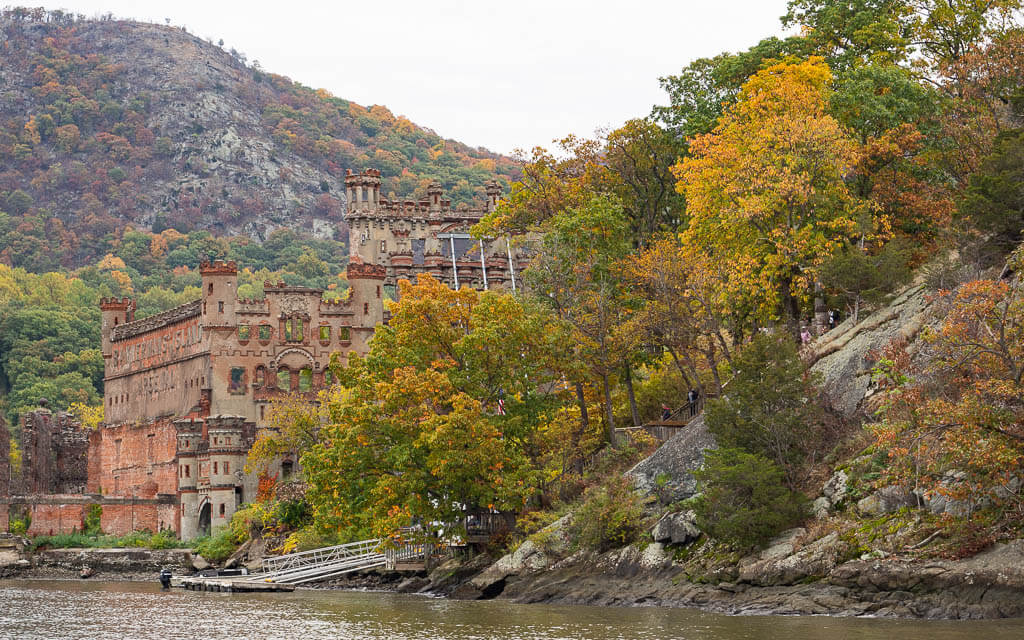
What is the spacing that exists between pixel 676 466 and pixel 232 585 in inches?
970

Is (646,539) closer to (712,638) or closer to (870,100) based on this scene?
(712,638)

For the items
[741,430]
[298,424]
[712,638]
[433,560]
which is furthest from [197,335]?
[712,638]

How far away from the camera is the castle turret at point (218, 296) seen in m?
109

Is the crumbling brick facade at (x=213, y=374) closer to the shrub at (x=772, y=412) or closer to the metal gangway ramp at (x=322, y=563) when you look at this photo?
the metal gangway ramp at (x=322, y=563)

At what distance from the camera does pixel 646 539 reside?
188 ft

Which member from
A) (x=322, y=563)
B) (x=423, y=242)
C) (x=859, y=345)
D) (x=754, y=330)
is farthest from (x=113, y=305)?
(x=859, y=345)

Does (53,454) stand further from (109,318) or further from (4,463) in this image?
(109,318)

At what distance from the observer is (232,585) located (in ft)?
235

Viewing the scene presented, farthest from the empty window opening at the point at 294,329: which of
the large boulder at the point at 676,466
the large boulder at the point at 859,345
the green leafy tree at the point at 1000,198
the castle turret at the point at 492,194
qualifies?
the green leafy tree at the point at 1000,198

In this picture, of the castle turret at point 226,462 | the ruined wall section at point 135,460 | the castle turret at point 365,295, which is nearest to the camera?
the castle turret at point 226,462

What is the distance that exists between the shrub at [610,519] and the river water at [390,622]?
156 inches

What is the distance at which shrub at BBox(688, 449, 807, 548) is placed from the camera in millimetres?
51188

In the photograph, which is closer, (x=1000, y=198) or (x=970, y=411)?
(x=970, y=411)

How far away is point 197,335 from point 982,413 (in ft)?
262
